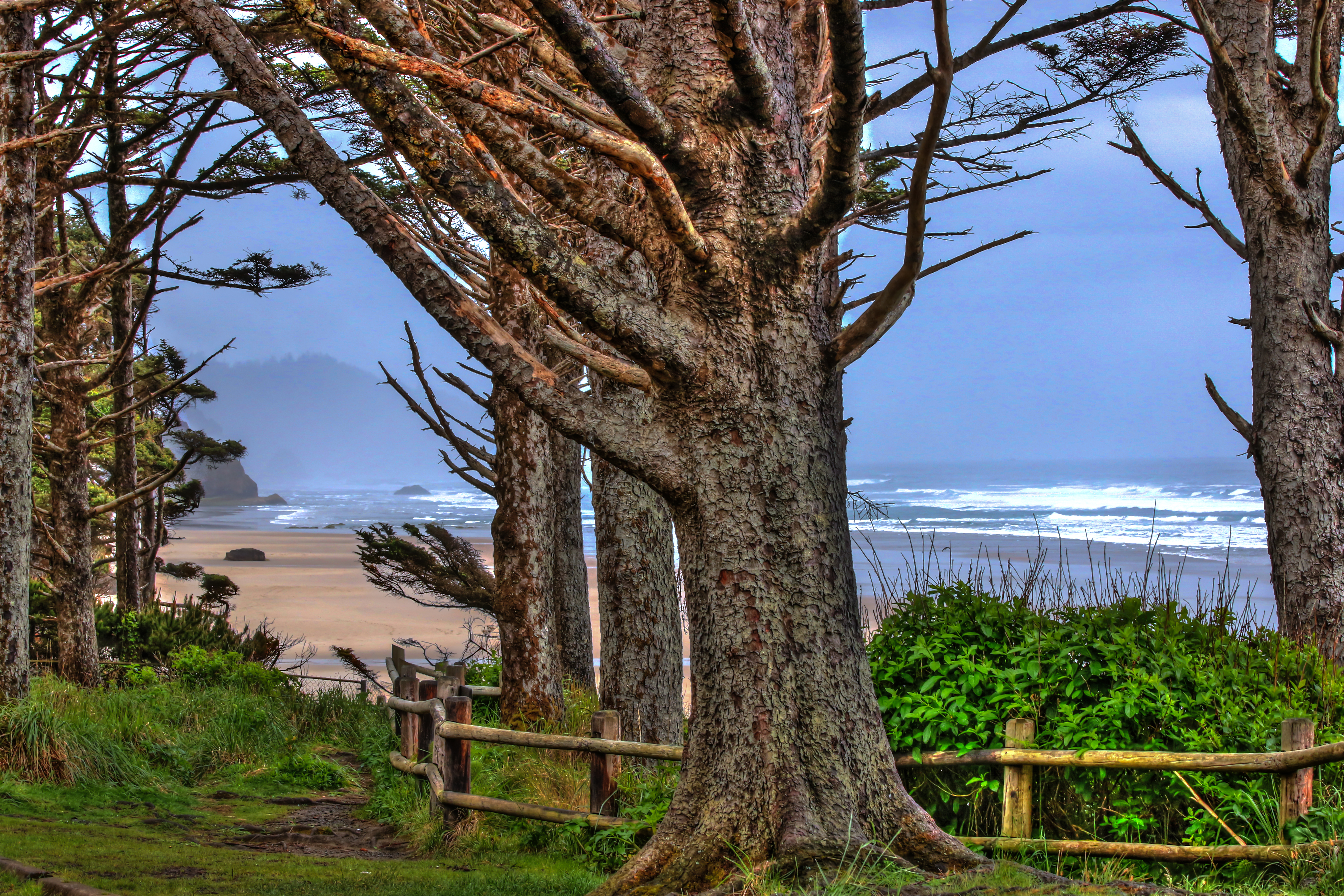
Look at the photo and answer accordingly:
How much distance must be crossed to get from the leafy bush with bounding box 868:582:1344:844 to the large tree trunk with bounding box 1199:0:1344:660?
113 centimetres

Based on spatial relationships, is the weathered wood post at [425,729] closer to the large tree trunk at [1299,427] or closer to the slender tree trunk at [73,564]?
the slender tree trunk at [73,564]

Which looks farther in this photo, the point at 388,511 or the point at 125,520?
the point at 388,511

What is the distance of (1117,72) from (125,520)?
1386 centimetres

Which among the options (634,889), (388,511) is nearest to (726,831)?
Answer: (634,889)

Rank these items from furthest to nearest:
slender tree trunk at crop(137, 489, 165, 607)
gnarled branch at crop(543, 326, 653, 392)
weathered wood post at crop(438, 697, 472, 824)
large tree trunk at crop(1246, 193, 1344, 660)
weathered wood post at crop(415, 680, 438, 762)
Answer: slender tree trunk at crop(137, 489, 165, 607), weathered wood post at crop(415, 680, 438, 762), weathered wood post at crop(438, 697, 472, 824), large tree trunk at crop(1246, 193, 1344, 660), gnarled branch at crop(543, 326, 653, 392)

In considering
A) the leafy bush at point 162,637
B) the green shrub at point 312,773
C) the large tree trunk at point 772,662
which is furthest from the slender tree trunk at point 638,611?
the leafy bush at point 162,637

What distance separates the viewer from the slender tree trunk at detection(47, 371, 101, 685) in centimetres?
1023

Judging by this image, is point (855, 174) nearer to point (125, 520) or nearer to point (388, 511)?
point (125, 520)

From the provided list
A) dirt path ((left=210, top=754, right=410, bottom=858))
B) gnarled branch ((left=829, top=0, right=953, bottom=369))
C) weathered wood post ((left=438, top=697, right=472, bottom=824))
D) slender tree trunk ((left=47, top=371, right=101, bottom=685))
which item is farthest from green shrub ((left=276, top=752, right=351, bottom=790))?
gnarled branch ((left=829, top=0, right=953, bottom=369))

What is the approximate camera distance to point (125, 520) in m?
13.9

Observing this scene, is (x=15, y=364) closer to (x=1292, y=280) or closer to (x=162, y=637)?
(x=162, y=637)

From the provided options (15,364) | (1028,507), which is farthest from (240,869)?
(1028,507)

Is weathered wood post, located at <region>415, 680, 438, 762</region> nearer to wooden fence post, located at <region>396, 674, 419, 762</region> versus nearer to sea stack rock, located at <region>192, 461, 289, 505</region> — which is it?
wooden fence post, located at <region>396, 674, 419, 762</region>

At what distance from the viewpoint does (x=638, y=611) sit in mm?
7246
